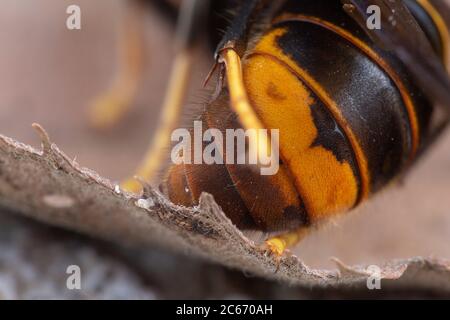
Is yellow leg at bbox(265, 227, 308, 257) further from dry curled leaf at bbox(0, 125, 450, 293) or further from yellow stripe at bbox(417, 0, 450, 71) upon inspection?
yellow stripe at bbox(417, 0, 450, 71)

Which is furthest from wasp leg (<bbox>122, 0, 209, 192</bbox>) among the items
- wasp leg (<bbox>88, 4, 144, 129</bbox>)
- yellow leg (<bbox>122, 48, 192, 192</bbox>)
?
wasp leg (<bbox>88, 4, 144, 129</bbox>)

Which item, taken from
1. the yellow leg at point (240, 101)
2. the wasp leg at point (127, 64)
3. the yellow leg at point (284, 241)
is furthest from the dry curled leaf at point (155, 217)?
the wasp leg at point (127, 64)

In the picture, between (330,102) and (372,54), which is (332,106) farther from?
(372,54)

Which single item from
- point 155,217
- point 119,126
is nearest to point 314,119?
point 155,217

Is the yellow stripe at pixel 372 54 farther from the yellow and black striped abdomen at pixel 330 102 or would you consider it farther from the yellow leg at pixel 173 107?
the yellow leg at pixel 173 107

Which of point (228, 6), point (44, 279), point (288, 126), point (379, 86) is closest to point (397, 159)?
point (379, 86)

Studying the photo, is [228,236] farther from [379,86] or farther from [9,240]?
[9,240]

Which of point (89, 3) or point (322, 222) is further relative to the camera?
point (89, 3)
